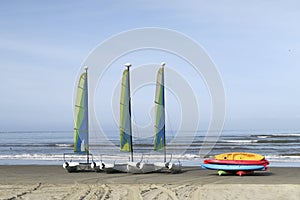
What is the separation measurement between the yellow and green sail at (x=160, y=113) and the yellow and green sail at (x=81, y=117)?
3.16 metres

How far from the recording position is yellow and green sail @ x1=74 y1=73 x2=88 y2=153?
69.7ft

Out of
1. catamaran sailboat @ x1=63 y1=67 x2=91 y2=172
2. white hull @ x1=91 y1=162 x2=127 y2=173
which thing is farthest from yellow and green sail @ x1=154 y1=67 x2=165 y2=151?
catamaran sailboat @ x1=63 y1=67 x2=91 y2=172

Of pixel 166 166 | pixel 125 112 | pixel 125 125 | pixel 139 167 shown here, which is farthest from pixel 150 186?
pixel 125 112

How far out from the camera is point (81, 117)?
21.3 m

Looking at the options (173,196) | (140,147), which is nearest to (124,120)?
(173,196)

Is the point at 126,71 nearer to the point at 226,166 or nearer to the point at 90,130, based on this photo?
the point at 90,130

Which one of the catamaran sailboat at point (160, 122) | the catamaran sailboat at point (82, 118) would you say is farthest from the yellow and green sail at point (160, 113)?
the catamaran sailboat at point (82, 118)

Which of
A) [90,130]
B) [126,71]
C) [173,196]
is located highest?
[126,71]

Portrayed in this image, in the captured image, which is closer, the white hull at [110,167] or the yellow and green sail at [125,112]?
the white hull at [110,167]

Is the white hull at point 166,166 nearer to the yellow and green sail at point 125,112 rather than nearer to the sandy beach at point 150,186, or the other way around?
the sandy beach at point 150,186

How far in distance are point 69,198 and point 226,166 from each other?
8093 mm

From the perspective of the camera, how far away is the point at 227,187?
15.7 meters

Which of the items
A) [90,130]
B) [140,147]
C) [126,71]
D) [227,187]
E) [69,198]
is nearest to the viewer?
[69,198]

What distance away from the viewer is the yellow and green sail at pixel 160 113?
796 inches
